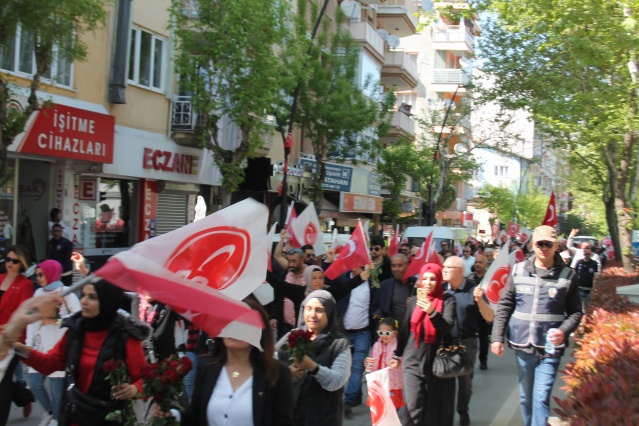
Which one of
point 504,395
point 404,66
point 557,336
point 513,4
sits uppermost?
point 404,66

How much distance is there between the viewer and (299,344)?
5199 mm

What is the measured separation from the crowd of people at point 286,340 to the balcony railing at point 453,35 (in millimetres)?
56683

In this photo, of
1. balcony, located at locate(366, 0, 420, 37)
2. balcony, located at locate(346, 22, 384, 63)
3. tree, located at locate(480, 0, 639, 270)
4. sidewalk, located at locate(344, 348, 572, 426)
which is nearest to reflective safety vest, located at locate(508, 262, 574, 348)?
sidewalk, located at locate(344, 348, 572, 426)

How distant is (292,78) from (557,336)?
14.1 m

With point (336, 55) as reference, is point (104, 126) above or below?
below

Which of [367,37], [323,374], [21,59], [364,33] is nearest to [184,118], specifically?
[21,59]

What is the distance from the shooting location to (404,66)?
43438mm

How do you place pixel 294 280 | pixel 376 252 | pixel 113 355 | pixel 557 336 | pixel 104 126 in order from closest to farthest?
pixel 113 355 → pixel 557 336 → pixel 294 280 → pixel 376 252 → pixel 104 126

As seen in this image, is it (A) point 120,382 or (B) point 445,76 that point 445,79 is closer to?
(B) point 445,76

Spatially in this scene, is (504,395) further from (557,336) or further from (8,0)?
(8,0)

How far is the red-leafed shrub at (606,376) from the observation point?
408cm

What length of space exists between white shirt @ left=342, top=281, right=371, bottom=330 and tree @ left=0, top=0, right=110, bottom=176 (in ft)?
16.9

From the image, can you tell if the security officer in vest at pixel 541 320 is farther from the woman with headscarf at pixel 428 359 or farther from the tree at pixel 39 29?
the tree at pixel 39 29

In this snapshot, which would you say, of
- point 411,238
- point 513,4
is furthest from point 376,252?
point 411,238
